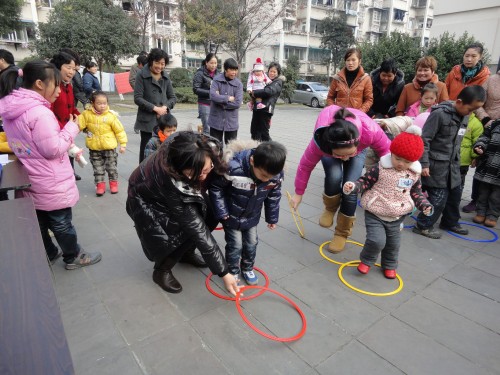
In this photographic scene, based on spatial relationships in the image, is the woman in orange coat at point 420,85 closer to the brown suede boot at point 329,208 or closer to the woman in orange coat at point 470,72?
the woman in orange coat at point 470,72

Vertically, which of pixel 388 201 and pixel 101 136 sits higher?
pixel 101 136

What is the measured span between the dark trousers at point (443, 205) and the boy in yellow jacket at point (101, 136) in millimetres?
3754

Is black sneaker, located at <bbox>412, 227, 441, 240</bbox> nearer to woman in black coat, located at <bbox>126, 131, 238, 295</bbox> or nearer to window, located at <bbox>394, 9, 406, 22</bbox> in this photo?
woman in black coat, located at <bbox>126, 131, 238, 295</bbox>

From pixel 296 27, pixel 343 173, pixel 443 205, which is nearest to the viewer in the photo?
pixel 343 173

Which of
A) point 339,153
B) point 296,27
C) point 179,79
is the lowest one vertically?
point 339,153

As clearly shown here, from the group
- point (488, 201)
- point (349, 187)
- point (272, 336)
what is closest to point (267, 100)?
point (488, 201)

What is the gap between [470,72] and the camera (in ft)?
15.0

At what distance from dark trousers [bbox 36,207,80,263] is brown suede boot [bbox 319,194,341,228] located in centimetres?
237

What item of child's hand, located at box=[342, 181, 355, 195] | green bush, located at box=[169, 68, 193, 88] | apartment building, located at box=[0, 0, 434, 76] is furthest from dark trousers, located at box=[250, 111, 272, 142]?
apartment building, located at box=[0, 0, 434, 76]

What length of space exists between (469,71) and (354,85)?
157 centimetres

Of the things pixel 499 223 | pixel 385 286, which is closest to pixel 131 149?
pixel 385 286

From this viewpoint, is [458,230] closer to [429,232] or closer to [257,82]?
[429,232]

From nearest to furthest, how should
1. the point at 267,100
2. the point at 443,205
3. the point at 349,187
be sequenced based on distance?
the point at 349,187 → the point at 443,205 → the point at 267,100

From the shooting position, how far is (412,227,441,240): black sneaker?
3730 mm
